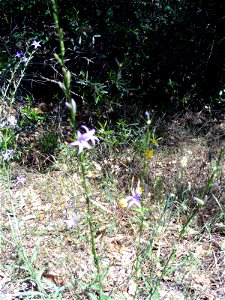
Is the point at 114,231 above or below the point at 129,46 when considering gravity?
below

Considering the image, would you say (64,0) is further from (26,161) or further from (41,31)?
(26,161)

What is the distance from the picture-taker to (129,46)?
376cm

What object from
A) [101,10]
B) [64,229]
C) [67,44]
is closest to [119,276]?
[64,229]

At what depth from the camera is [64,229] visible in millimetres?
2424

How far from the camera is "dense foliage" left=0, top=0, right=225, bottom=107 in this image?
3.53 meters

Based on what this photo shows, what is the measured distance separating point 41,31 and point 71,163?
1626 mm

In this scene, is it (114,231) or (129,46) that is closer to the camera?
(114,231)

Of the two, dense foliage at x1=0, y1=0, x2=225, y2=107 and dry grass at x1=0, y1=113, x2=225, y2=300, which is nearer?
dry grass at x1=0, y1=113, x2=225, y2=300

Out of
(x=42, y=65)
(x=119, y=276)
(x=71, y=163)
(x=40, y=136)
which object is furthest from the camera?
(x=42, y=65)

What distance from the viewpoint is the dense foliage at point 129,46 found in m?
3.53

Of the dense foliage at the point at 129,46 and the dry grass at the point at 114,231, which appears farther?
the dense foliage at the point at 129,46

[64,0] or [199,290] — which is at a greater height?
[64,0]

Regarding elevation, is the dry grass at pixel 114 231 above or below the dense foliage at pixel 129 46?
below

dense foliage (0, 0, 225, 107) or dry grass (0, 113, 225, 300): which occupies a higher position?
dense foliage (0, 0, 225, 107)
